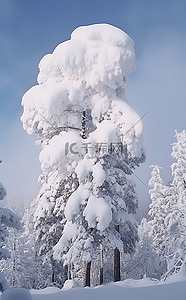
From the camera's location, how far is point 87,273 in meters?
14.4

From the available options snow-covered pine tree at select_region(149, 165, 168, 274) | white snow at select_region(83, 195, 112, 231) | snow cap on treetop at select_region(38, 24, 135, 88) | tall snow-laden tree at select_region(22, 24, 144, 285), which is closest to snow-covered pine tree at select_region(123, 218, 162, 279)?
snow-covered pine tree at select_region(149, 165, 168, 274)

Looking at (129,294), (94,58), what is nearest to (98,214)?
(129,294)

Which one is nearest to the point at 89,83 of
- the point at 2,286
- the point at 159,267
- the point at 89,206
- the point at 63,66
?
the point at 63,66

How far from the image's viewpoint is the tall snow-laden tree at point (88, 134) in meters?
14.2

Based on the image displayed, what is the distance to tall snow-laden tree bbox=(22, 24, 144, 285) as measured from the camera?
14180 mm

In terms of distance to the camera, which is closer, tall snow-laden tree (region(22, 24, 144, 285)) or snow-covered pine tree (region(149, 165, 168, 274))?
tall snow-laden tree (region(22, 24, 144, 285))

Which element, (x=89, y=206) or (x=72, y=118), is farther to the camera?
(x=72, y=118)

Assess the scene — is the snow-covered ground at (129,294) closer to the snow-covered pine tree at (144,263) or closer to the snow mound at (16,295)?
the snow mound at (16,295)

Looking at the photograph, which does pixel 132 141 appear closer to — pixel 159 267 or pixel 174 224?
pixel 174 224

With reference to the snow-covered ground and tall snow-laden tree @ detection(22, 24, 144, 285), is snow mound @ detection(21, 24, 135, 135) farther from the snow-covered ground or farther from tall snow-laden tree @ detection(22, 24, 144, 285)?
the snow-covered ground

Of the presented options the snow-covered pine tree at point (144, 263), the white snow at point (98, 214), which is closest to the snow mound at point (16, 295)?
the white snow at point (98, 214)

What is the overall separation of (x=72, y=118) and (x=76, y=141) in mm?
1553

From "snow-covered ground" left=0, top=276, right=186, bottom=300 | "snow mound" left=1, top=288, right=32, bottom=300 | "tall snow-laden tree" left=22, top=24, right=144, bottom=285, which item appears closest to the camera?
"snow mound" left=1, top=288, right=32, bottom=300

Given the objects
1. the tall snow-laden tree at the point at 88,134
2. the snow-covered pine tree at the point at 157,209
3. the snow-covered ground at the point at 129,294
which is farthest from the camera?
the snow-covered pine tree at the point at 157,209
